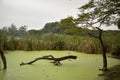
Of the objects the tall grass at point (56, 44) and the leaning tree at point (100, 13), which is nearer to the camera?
the leaning tree at point (100, 13)

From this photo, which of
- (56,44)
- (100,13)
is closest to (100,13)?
(100,13)

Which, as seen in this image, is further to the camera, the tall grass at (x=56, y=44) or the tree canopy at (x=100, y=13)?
the tall grass at (x=56, y=44)

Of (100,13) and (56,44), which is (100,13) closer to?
(100,13)

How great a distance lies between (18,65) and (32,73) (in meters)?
1.14

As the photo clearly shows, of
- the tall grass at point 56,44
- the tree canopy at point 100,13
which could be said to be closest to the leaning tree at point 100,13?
the tree canopy at point 100,13

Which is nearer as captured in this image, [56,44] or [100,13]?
[100,13]

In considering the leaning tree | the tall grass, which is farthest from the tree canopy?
the tall grass

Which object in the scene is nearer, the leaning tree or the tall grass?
the leaning tree

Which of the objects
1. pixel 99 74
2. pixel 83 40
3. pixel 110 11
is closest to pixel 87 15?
pixel 110 11

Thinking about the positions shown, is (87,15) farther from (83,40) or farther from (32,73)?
(83,40)

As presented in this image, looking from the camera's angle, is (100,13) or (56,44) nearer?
(100,13)

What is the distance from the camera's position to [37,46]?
1102cm

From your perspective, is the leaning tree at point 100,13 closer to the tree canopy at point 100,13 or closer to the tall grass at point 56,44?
the tree canopy at point 100,13

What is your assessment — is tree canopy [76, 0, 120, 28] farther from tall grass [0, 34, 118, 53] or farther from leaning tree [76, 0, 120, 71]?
tall grass [0, 34, 118, 53]
